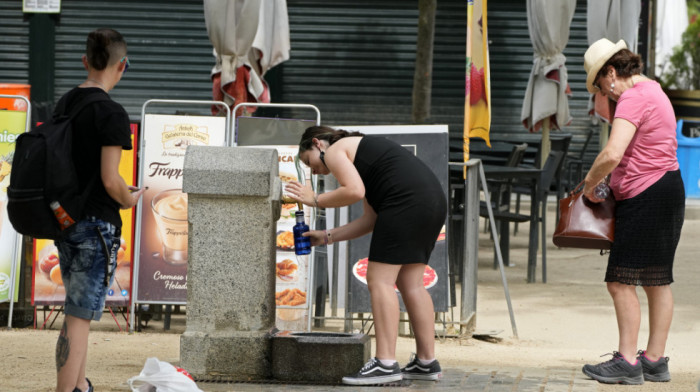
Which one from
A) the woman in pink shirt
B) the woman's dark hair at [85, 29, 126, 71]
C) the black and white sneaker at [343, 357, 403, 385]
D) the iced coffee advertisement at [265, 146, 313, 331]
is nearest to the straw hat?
the woman in pink shirt

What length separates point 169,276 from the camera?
7.68 m

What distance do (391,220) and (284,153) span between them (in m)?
2.13

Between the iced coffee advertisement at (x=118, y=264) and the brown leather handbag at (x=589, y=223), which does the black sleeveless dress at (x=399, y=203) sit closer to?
the brown leather handbag at (x=589, y=223)

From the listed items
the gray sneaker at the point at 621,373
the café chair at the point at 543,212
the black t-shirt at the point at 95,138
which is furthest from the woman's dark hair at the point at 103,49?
the café chair at the point at 543,212

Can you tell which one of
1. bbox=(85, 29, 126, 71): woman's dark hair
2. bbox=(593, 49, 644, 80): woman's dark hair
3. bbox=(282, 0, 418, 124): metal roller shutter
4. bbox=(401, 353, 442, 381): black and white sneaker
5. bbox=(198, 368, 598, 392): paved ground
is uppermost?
bbox=(282, 0, 418, 124): metal roller shutter

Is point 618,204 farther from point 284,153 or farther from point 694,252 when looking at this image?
point 694,252

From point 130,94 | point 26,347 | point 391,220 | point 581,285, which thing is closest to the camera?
point 391,220

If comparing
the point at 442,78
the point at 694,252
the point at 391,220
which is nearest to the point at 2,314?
the point at 391,220

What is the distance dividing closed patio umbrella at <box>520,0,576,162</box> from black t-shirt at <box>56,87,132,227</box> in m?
7.51

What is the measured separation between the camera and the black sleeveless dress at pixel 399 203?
565 centimetres

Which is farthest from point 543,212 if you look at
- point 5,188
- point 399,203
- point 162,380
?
point 162,380

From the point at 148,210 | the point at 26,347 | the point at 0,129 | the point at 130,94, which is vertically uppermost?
the point at 130,94

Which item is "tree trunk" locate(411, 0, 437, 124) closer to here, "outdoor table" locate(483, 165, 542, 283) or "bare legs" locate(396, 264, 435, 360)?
"outdoor table" locate(483, 165, 542, 283)

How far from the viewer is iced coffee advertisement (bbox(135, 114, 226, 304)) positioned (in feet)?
25.1
